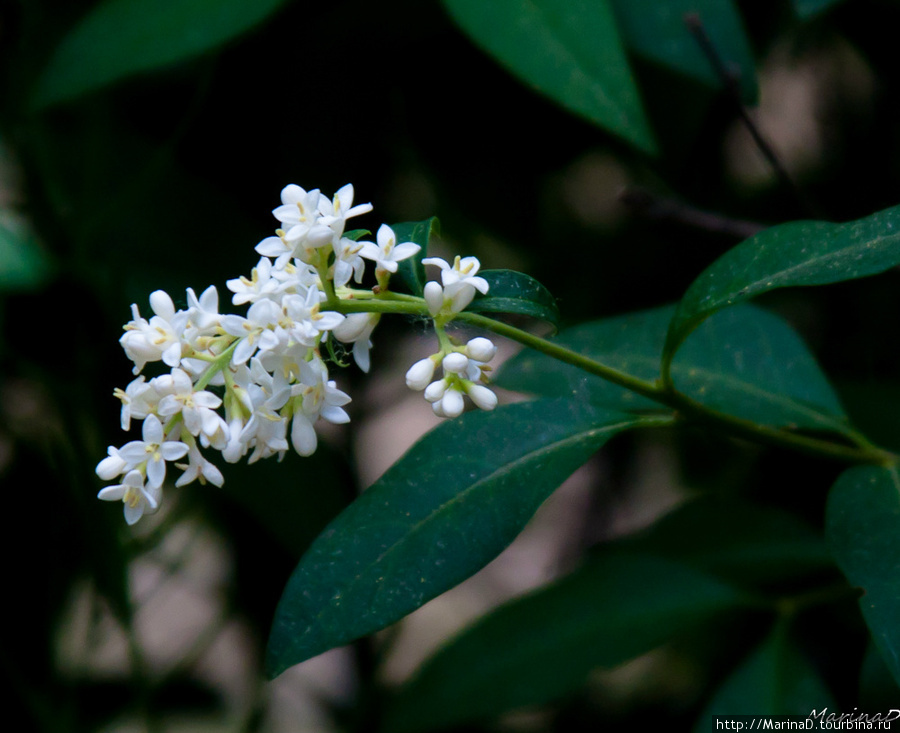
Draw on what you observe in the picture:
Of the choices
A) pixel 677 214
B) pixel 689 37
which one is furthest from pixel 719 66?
pixel 677 214

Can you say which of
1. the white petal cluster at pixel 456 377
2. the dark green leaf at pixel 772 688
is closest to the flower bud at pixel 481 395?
the white petal cluster at pixel 456 377

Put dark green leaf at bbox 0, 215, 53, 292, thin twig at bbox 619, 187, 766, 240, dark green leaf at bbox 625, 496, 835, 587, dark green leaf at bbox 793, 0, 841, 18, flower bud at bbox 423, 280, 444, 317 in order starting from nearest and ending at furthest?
flower bud at bbox 423, 280, 444, 317
dark green leaf at bbox 0, 215, 53, 292
dark green leaf at bbox 793, 0, 841, 18
thin twig at bbox 619, 187, 766, 240
dark green leaf at bbox 625, 496, 835, 587

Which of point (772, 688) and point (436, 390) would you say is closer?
point (436, 390)

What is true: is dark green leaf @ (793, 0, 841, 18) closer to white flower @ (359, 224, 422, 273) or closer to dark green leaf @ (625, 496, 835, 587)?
white flower @ (359, 224, 422, 273)

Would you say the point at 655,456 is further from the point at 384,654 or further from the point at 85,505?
the point at 85,505

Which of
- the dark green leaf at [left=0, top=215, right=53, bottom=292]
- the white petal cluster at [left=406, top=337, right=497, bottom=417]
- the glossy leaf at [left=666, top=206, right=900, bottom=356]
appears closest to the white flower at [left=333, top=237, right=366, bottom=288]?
the white petal cluster at [left=406, top=337, right=497, bottom=417]

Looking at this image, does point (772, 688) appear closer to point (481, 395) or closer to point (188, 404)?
point (481, 395)
